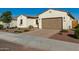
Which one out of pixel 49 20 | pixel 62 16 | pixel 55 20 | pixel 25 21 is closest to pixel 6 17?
pixel 25 21

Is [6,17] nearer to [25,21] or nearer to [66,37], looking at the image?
[25,21]

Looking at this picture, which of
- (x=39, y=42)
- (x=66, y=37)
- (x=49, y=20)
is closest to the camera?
(x=39, y=42)

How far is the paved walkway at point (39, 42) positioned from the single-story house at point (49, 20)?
78cm

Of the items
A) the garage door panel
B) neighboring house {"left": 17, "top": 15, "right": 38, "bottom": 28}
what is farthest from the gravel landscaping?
neighboring house {"left": 17, "top": 15, "right": 38, "bottom": 28}

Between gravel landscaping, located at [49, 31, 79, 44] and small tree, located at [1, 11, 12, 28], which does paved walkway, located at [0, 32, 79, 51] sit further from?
small tree, located at [1, 11, 12, 28]

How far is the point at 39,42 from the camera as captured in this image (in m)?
9.88

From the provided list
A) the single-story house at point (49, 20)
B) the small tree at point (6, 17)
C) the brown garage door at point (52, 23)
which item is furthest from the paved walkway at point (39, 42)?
the brown garage door at point (52, 23)

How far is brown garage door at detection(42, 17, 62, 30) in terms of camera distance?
34.8 feet

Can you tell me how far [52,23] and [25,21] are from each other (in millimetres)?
1704
